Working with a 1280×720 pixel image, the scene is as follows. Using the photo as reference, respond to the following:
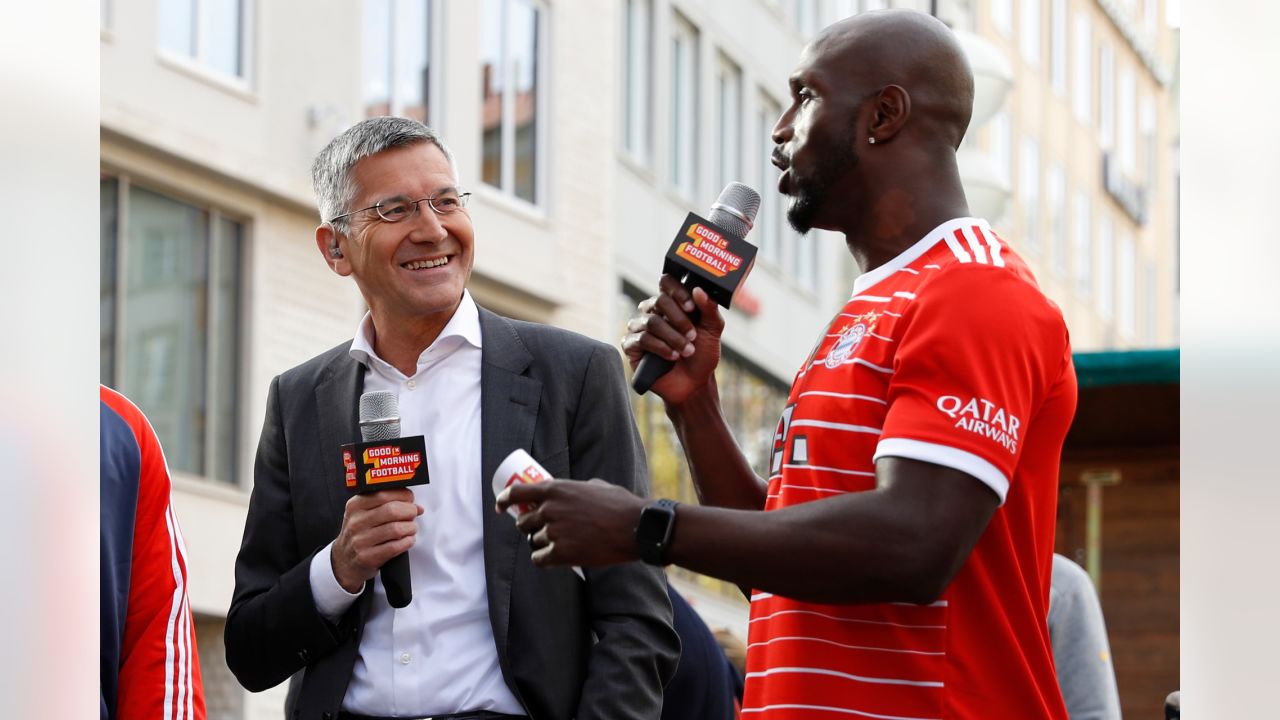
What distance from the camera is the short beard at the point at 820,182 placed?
11.4ft

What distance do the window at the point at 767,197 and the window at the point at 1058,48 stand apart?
51.4ft

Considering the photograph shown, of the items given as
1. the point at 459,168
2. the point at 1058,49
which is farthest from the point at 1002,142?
the point at 459,168

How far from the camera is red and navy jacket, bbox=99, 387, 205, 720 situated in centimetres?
394

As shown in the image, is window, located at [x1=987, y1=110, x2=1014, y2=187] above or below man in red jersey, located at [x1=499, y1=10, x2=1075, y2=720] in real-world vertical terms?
above

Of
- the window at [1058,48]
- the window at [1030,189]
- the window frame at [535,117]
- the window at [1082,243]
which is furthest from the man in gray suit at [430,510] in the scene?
the window at [1082,243]

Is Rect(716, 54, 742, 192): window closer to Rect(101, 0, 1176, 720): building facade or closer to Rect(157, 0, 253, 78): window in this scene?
Rect(101, 0, 1176, 720): building facade

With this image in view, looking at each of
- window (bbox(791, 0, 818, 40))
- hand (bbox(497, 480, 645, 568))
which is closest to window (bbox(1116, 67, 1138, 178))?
window (bbox(791, 0, 818, 40))

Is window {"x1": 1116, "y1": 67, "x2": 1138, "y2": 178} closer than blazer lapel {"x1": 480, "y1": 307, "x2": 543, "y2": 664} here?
No

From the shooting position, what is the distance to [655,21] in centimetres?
2728

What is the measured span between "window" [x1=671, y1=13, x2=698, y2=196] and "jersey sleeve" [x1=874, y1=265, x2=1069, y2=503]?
24829 millimetres

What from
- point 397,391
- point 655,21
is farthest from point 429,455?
point 655,21
